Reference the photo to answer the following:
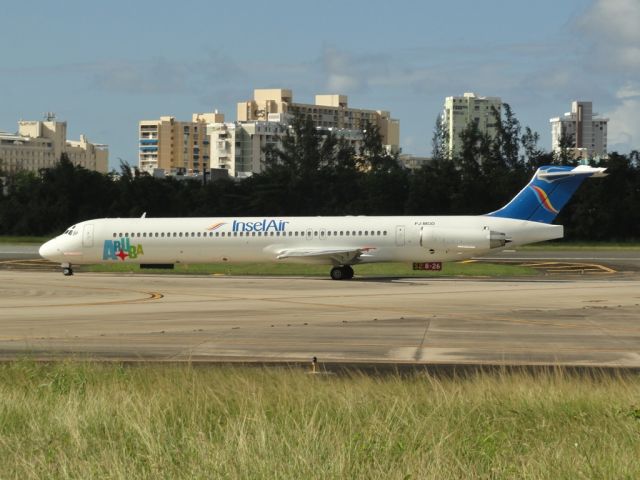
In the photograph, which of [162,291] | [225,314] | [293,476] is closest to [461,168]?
[162,291]

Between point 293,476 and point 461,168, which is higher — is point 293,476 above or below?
below

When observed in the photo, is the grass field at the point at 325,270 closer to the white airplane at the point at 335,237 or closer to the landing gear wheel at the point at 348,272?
the white airplane at the point at 335,237

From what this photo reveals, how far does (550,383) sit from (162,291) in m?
26.5

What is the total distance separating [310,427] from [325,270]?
142 ft

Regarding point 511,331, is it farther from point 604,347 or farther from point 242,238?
point 242,238

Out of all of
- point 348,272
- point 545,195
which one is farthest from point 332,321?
point 545,195

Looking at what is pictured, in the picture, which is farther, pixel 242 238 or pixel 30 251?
pixel 30 251

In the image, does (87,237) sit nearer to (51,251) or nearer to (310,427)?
(51,251)

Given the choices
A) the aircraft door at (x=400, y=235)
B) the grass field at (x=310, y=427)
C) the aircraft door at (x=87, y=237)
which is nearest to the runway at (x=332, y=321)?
the aircraft door at (x=400, y=235)

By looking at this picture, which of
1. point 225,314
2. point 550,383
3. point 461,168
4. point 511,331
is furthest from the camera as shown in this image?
point 461,168

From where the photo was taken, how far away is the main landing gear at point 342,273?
156 feet

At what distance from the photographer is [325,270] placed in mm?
53656

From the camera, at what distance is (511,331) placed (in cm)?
2414

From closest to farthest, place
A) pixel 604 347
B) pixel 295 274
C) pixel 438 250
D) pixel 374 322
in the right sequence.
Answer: pixel 604 347 < pixel 374 322 < pixel 438 250 < pixel 295 274
